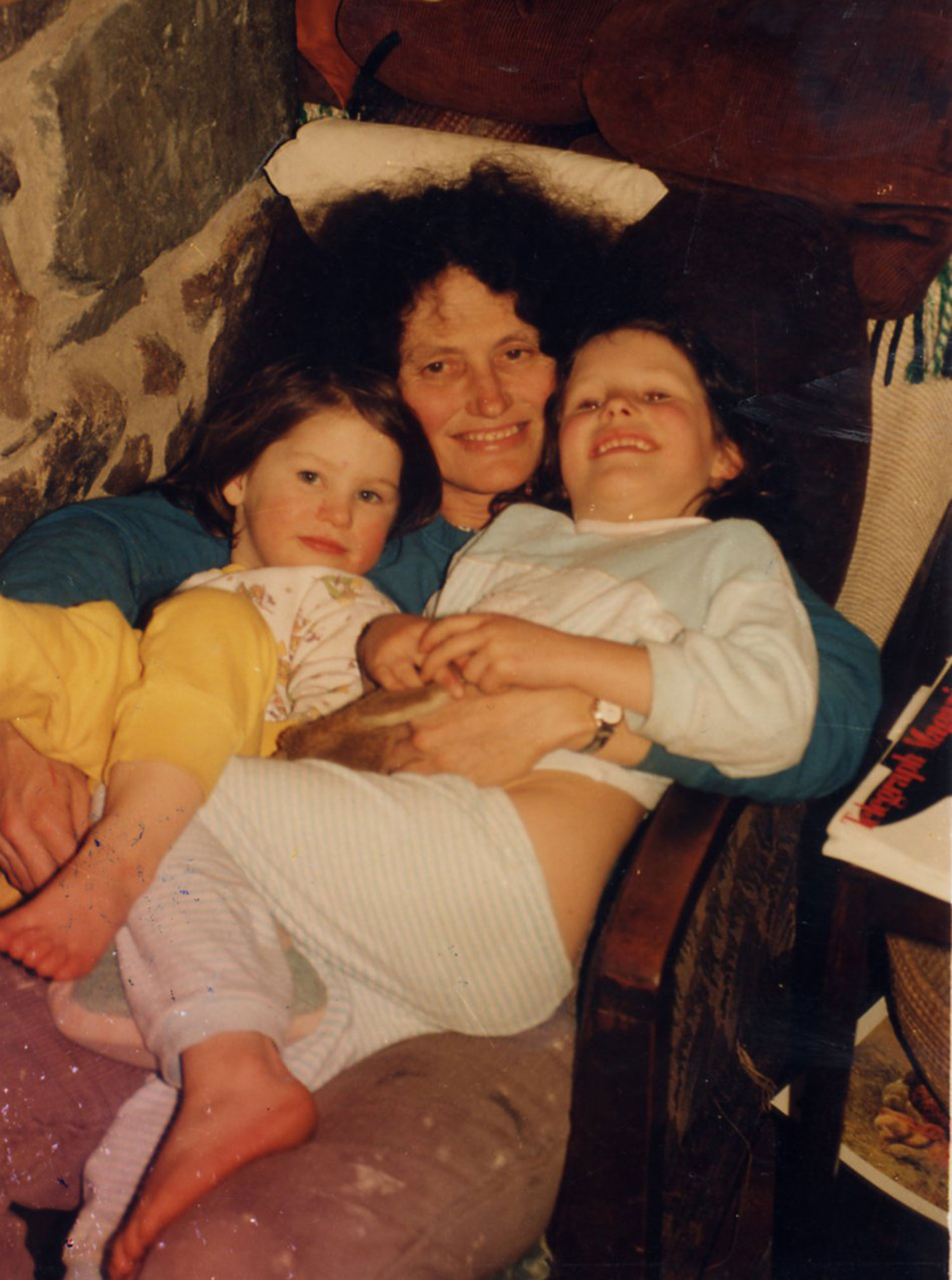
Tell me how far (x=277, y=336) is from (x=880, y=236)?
74cm

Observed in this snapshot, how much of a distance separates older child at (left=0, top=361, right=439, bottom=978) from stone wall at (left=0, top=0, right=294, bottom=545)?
0.14m

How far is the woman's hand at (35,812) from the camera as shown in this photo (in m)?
0.94

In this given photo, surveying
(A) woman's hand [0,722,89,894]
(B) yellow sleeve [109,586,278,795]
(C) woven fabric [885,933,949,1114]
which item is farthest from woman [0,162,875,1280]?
(C) woven fabric [885,933,949,1114]

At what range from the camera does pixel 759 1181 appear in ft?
4.55

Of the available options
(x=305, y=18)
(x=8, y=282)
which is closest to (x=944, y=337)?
(x=305, y=18)

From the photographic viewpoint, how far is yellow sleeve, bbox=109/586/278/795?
3.02 ft

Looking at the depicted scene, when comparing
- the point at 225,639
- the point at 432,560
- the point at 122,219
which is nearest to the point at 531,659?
the point at 225,639

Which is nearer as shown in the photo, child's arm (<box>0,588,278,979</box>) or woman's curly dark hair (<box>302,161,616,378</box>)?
child's arm (<box>0,588,278,979</box>)

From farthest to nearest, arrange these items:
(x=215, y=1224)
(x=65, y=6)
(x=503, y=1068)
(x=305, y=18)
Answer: (x=305, y=18) → (x=65, y=6) → (x=503, y=1068) → (x=215, y=1224)

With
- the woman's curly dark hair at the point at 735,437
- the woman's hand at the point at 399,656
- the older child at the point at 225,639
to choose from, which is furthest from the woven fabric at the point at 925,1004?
the older child at the point at 225,639

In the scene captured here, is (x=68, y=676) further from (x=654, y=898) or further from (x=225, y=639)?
(x=654, y=898)

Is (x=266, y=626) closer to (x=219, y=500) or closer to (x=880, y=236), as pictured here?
(x=219, y=500)

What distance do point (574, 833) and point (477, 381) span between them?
603 mm

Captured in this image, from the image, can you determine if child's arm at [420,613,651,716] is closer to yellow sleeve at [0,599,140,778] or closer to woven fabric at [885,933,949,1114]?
yellow sleeve at [0,599,140,778]
